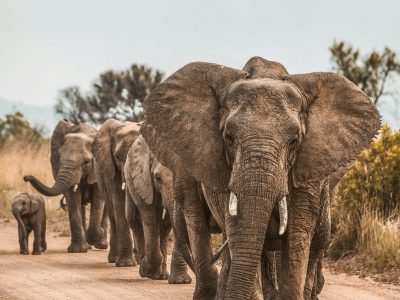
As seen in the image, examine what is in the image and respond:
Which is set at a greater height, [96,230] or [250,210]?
[96,230]

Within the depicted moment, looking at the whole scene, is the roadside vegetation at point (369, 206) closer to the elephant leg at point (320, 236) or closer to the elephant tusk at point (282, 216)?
the elephant leg at point (320, 236)

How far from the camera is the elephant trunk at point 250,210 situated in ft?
25.2

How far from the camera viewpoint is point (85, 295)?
11438 mm

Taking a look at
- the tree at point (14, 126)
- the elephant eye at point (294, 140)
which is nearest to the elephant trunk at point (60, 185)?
the elephant eye at point (294, 140)

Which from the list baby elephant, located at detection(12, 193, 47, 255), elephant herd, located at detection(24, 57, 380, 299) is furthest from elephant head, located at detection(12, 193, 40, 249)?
elephant herd, located at detection(24, 57, 380, 299)

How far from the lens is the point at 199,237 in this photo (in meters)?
9.83

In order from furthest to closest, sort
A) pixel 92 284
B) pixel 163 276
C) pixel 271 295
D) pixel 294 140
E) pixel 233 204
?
pixel 163 276, pixel 92 284, pixel 271 295, pixel 294 140, pixel 233 204

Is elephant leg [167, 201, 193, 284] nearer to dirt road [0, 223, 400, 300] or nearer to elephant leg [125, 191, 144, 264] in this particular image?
dirt road [0, 223, 400, 300]

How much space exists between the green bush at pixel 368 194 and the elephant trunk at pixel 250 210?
7066 millimetres

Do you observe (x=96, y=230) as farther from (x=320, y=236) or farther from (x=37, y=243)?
(x=320, y=236)

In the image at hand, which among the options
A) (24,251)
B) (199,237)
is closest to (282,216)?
(199,237)

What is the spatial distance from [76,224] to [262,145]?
1044 centimetres

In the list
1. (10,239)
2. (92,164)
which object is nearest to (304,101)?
(92,164)

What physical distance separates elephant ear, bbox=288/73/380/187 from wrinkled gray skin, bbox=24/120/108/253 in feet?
31.7
